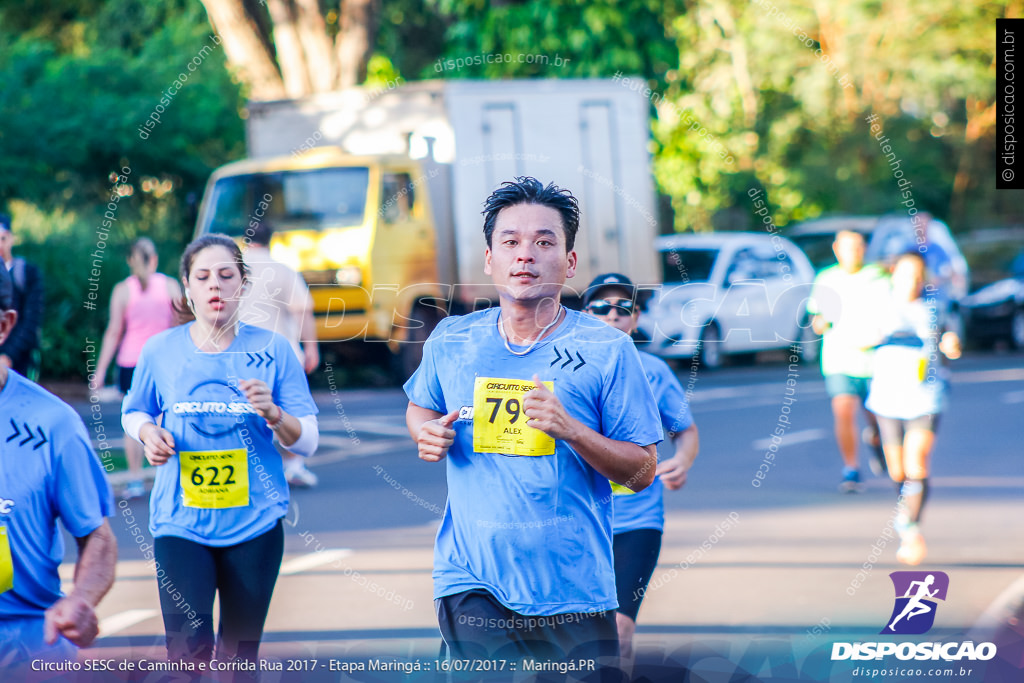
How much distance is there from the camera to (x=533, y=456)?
316 centimetres

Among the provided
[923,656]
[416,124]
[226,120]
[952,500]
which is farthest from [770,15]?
[923,656]

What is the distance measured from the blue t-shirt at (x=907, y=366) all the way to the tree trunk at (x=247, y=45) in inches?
532

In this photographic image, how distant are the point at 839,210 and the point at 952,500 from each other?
22.5 m

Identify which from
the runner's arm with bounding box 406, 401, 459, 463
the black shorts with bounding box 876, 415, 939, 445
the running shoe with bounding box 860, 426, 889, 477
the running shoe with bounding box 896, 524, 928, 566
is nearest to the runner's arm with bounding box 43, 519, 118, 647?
the runner's arm with bounding box 406, 401, 459, 463

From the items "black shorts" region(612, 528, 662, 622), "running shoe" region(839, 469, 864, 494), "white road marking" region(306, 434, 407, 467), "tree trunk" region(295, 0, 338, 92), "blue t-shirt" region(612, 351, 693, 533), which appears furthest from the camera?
"tree trunk" region(295, 0, 338, 92)

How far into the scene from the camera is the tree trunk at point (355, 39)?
19.1m

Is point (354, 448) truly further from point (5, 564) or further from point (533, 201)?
point (5, 564)

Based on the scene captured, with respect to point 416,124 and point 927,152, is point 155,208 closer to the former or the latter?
point 416,124

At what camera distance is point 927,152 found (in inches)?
1323

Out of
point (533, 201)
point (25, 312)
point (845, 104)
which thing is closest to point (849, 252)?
point (25, 312)

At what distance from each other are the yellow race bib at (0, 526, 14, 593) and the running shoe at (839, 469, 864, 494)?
287 inches

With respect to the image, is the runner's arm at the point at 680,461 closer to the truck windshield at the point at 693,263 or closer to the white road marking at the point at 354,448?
the white road marking at the point at 354,448

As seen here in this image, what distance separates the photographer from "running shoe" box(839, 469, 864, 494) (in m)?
9.39

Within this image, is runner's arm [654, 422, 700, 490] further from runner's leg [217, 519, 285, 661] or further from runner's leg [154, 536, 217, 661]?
runner's leg [154, 536, 217, 661]
